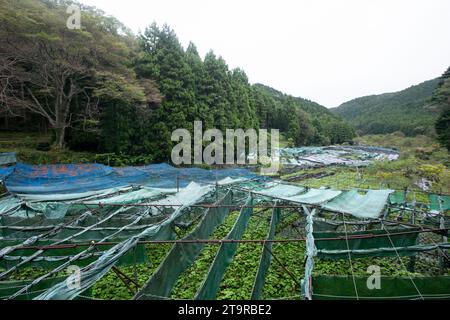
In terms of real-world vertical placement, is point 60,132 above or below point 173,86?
below

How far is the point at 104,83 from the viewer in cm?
1585

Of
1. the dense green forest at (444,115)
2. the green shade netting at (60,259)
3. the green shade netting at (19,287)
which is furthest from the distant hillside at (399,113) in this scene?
the green shade netting at (19,287)

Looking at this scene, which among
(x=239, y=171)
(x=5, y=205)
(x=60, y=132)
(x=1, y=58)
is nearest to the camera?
(x=5, y=205)

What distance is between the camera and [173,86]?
20.3m

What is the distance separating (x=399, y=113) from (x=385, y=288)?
6416cm

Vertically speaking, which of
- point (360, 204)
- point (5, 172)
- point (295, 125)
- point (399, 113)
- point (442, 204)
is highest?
point (399, 113)

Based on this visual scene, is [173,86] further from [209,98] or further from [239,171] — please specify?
[239,171]

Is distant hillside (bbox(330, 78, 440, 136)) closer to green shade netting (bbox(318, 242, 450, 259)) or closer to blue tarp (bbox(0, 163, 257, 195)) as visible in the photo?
blue tarp (bbox(0, 163, 257, 195))

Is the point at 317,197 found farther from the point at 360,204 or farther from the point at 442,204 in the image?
the point at 442,204

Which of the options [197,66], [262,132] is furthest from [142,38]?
[262,132]

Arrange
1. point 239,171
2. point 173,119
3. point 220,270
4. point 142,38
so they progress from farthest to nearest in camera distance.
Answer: point 142,38
point 173,119
point 239,171
point 220,270

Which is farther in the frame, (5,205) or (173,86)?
(173,86)

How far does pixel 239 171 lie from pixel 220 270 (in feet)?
33.8

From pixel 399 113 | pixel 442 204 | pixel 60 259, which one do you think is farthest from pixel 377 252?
pixel 399 113
